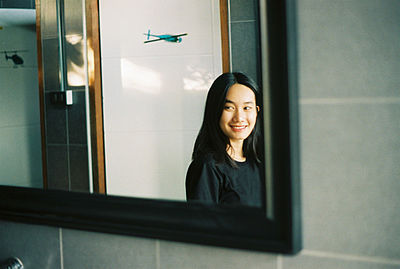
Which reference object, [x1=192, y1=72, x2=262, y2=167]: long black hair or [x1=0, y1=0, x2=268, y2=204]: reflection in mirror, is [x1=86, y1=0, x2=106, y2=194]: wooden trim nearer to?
[x1=0, y1=0, x2=268, y2=204]: reflection in mirror

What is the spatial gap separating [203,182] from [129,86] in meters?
0.37

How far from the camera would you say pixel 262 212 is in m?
0.56

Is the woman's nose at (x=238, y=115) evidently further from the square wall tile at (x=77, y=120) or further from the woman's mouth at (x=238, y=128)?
the square wall tile at (x=77, y=120)

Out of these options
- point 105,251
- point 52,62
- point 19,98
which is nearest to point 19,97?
point 19,98

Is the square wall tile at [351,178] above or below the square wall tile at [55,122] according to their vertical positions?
below

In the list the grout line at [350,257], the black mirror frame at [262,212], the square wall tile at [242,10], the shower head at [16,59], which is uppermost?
the square wall tile at [242,10]

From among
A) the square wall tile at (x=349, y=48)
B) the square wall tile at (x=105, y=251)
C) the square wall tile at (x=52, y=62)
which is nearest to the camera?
the square wall tile at (x=349, y=48)

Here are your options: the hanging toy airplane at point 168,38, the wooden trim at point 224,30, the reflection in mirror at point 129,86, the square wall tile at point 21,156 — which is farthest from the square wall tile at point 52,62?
the wooden trim at point 224,30

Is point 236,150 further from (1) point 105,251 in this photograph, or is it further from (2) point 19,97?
(2) point 19,97

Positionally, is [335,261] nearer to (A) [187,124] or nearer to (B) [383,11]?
(B) [383,11]

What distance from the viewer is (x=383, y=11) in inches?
20.7

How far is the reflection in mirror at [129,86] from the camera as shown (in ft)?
2.78

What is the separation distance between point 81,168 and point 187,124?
12.9 inches

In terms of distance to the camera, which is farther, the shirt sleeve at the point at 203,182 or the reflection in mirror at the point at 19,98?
the reflection in mirror at the point at 19,98
